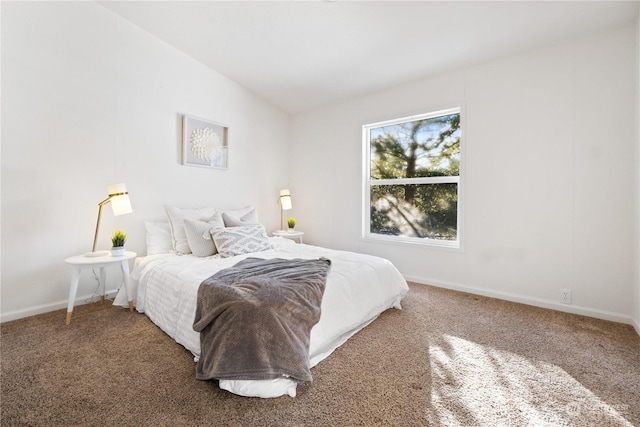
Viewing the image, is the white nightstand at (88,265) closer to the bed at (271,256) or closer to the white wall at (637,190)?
the bed at (271,256)

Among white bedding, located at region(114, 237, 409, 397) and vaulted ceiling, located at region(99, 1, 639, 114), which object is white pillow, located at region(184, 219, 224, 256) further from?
vaulted ceiling, located at region(99, 1, 639, 114)

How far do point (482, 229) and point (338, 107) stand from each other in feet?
8.33

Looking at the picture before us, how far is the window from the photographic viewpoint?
3.29m

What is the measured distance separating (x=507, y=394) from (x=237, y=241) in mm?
2299

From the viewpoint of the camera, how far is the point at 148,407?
1358mm

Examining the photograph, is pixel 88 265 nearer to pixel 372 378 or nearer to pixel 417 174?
pixel 372 378

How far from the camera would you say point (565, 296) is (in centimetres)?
256

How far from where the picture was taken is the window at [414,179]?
10.8 feet

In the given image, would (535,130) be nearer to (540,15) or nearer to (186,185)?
(540,15)

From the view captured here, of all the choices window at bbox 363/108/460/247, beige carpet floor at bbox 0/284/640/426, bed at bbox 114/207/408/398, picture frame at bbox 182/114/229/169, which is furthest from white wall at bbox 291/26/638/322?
picture frame at bbox 182/114/229/169

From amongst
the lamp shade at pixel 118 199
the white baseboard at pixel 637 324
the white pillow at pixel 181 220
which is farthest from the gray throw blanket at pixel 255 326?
the white baseboard at pixel 637 324

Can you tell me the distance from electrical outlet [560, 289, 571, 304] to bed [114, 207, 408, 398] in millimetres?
1422

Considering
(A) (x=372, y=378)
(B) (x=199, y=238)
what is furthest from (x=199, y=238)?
(A) (x=372, y=378)

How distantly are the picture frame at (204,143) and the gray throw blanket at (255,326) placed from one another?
2209mm
